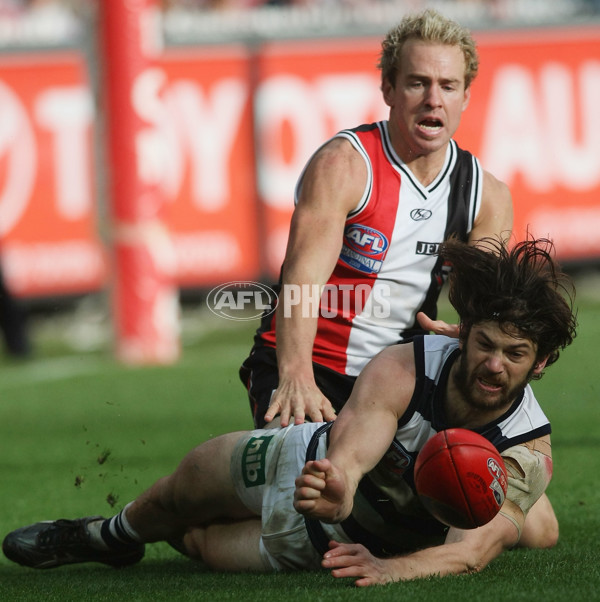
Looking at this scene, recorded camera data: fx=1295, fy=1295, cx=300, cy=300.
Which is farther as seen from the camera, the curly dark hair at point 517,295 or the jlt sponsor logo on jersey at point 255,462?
the jlt sponsor logo on jersey at point 255,462

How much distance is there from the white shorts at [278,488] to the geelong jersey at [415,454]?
0.18 feet

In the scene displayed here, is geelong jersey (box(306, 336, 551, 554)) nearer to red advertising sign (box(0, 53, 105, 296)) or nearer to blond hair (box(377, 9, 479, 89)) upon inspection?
blond hair (box(377, 9, 479, 89))

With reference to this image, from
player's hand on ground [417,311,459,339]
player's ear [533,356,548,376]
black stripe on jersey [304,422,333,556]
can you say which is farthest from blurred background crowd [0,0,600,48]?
player's ear [533,356,548,376]

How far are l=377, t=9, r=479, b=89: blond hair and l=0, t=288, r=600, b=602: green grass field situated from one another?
1.92m

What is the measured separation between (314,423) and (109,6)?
25.2 feet

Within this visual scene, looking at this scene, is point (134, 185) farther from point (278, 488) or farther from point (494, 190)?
point (278, 488)

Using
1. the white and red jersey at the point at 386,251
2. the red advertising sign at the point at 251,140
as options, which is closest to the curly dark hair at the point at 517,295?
the white and red jersey at the point at 386,251

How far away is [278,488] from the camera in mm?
4445

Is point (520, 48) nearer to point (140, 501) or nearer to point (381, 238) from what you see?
point (381, 238)

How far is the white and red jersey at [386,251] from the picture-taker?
17.0 ft

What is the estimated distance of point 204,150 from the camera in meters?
13.3

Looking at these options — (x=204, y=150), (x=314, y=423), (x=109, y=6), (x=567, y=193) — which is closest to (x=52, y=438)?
(x=314, y=423)

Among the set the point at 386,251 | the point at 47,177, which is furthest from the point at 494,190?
the point at 47,177

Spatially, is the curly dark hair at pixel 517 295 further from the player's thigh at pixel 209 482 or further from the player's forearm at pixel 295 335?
the player's thigh at pixel 209 482
